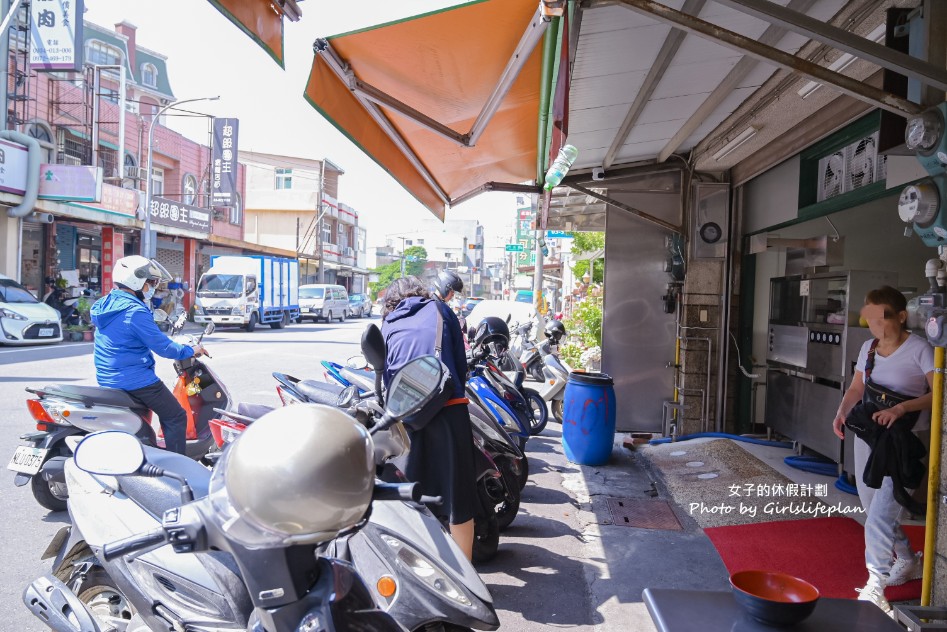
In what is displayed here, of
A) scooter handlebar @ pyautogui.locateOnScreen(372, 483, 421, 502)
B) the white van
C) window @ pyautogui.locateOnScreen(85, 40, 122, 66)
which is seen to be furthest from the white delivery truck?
scooter handlebar @ pyautogui.locateOnScreen(372, 483, 421, 502)

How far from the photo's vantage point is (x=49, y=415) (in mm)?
4477

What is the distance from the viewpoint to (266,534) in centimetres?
132

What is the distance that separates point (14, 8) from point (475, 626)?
1457 cm

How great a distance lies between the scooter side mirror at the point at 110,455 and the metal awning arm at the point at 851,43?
2693 mm

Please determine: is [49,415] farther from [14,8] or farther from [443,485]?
[14,8]

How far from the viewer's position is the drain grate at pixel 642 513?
5.05 meters

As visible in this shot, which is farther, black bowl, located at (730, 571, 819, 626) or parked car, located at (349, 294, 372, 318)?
parked car, located at (349, 294, 372, 318)

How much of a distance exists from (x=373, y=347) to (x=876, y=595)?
3067 millimetres

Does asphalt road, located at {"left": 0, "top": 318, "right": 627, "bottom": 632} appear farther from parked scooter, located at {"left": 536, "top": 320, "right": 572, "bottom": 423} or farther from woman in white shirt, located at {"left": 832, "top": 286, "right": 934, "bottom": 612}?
woman in white shirt, located at {"left": 832, "top": 286, "right": 934, "bottom": 612}

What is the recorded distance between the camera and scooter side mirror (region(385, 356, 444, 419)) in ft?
6.64

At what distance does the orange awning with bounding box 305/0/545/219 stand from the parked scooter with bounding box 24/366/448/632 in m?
1.83

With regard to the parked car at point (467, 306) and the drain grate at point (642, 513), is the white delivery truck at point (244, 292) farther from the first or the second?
the drain grate at point (642, 513)

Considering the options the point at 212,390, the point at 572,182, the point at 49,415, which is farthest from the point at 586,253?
the point at 49,415

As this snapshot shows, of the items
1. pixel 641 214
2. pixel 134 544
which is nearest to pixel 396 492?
pixel 134 544
